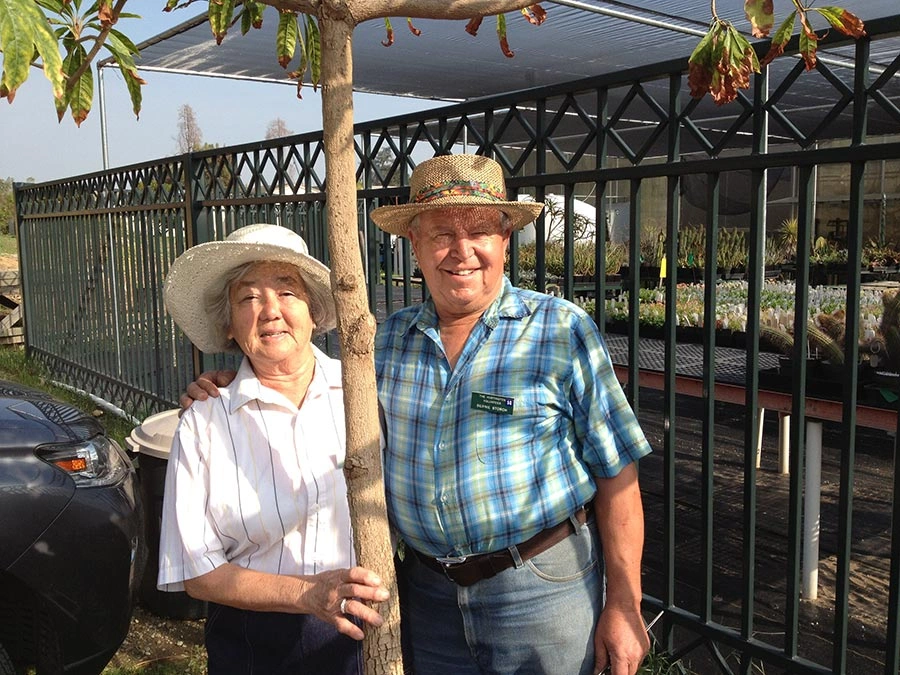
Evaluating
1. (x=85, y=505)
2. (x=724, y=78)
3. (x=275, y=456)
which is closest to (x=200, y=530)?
(x=275, y=456)

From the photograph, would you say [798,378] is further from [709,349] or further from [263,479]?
[263,479]

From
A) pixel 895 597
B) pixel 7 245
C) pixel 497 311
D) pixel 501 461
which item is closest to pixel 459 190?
pixel 497 311

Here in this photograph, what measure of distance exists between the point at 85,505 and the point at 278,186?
220 centimetres

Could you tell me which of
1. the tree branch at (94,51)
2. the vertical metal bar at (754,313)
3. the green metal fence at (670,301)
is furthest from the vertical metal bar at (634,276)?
the tree branch at (94,51)

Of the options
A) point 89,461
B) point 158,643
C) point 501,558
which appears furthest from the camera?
point 158,643

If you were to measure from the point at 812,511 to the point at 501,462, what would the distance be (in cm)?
240

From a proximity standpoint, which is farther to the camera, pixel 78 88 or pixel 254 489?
pixel 254 489

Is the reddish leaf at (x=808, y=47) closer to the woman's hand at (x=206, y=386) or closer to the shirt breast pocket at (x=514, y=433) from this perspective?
the shirt breast pocket at (x=514, y=433)

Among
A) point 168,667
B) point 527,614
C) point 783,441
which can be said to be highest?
point 527,614

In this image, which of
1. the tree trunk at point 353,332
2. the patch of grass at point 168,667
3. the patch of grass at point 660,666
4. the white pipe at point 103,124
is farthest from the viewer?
the white pipe at point 103,124

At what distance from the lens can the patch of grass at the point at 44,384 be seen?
6602 millimetres

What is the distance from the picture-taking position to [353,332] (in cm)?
135

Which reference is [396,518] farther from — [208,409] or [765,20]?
[765,20]

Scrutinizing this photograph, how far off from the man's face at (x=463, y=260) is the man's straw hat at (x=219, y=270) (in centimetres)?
25
